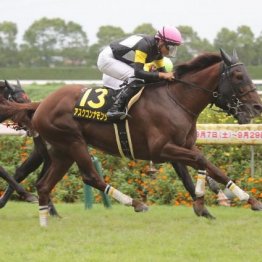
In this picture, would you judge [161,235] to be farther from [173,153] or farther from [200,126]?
[200,126]

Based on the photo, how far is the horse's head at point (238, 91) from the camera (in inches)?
304

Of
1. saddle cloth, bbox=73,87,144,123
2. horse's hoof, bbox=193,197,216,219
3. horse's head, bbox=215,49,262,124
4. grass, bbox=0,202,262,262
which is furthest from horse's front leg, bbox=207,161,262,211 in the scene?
saddle cloth, bbox=73,87,144,123

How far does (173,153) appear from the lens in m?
7.77

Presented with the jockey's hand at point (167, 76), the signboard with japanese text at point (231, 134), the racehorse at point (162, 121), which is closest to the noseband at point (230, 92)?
the racehorse at point (162, 121)

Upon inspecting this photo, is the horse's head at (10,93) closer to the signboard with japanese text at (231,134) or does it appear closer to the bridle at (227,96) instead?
the bridle at (227,96)

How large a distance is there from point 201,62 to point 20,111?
7.42 feet

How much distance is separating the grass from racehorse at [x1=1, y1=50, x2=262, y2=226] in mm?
352

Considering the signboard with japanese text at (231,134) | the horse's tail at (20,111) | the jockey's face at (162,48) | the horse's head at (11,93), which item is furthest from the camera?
the signboard with japanese text at (231,134)

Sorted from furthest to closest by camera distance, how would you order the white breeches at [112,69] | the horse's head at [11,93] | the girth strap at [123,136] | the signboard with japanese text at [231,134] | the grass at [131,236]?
the signboard with japanese text at [231,134] < the horse's head at [11,93] < the white breeches at [112,69] < the girth strap at [123,136] < the grass at [131,236]

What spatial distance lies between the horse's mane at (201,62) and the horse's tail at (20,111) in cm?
186

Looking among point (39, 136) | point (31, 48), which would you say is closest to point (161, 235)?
point (39, 136)

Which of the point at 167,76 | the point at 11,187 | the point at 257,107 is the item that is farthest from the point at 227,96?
the point at 11,187

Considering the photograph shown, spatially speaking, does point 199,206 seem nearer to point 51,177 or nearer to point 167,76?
Result: point 167,76

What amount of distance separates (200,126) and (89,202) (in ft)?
5.75
